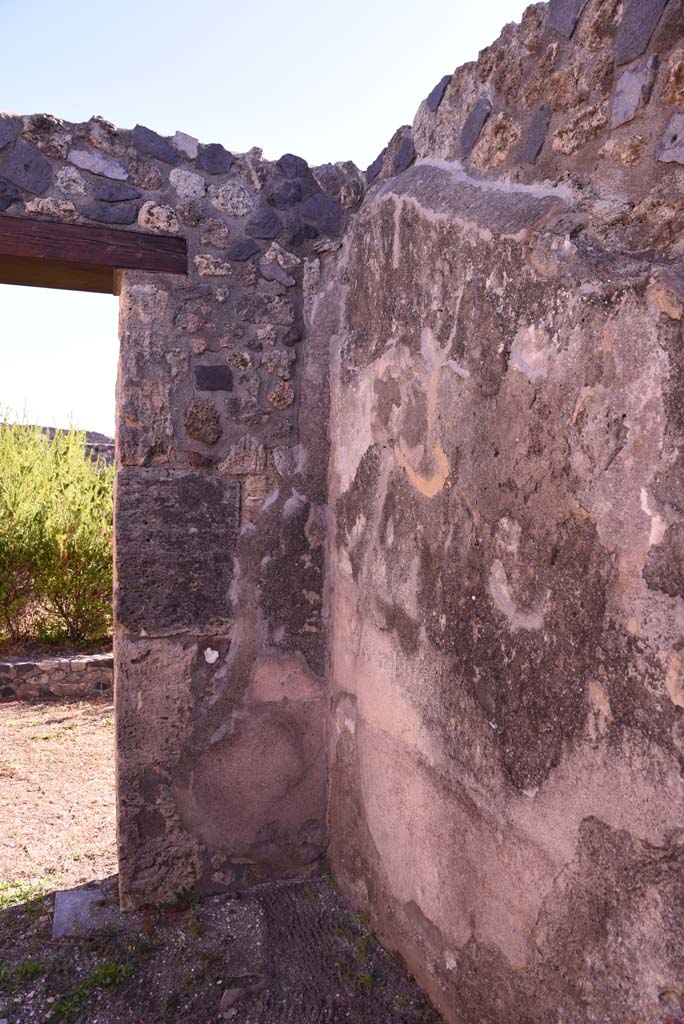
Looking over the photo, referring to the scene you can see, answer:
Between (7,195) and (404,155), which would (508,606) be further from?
(7,195)

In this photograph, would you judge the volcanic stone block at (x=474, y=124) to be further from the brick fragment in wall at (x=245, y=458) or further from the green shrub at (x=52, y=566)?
the green shrub at (x=52, y=566)

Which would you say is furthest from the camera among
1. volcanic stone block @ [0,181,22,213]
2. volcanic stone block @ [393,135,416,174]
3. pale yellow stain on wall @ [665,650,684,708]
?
volcanic stone block @ [0,181,22,213]

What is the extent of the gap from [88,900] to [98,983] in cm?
46

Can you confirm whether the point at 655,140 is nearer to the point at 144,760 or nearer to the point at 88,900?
the point at 144,760

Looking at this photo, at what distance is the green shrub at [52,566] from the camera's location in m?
5.97

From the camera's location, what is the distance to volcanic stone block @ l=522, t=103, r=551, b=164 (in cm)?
150

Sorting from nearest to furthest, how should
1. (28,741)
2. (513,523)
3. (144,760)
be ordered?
1. (513,523)
2. (144,760)
3. (28,741)

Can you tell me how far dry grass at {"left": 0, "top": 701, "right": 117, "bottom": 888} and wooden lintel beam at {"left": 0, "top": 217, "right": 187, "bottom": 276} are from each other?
209 centimetres

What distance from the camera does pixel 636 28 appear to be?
1278 millimetres

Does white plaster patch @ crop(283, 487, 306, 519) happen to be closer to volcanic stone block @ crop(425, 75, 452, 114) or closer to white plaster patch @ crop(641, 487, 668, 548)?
volcanic stone block @ crop(425, 75, 452, 114)

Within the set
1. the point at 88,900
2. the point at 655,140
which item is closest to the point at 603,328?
the point at 655,140

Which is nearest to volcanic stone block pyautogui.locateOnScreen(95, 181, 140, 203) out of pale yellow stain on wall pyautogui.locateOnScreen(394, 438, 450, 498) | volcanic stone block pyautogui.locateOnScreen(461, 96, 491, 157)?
volcanic stone block pyautogui.locateOnScreen(461, 96, 491, 157)

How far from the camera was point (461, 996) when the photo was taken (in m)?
1.71

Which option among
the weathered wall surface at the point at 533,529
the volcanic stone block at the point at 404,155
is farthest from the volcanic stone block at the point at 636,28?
the volcanic stone block at the point at 404,155
